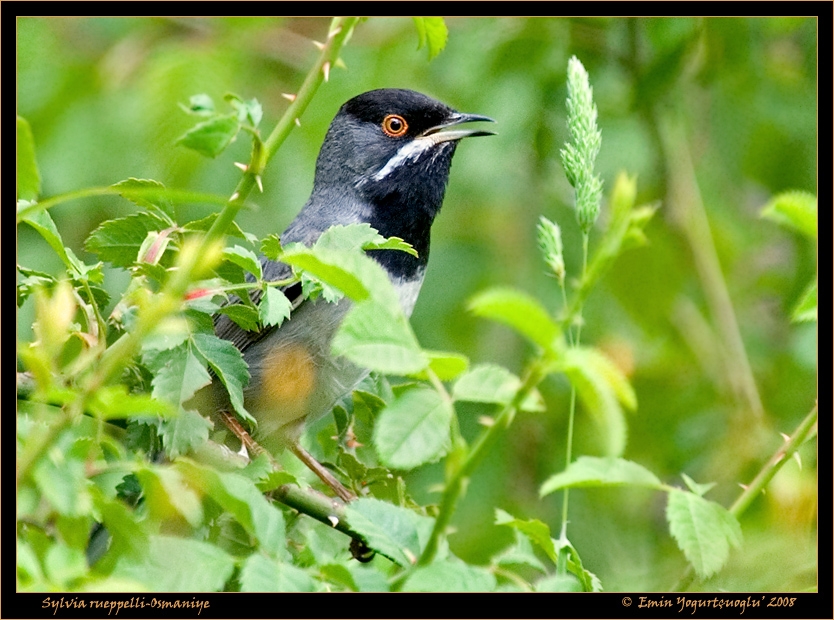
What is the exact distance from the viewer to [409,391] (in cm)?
180

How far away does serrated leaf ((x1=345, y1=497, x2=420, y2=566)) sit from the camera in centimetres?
206

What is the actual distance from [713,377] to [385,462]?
5.13 metres

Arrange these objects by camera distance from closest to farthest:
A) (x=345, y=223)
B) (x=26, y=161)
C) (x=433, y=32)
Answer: (x=26, y=161) < (x=433, y=32) < (x=345, y=223)

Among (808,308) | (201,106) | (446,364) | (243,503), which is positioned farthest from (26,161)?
(808,308)

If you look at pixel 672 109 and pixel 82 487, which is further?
pixel 672 109

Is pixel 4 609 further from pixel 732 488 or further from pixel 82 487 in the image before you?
pixel 732 488

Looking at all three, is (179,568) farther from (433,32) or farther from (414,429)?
(433,32)

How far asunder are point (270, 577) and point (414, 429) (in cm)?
38

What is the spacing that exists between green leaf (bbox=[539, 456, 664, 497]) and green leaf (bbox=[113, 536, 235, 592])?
2.09 ft

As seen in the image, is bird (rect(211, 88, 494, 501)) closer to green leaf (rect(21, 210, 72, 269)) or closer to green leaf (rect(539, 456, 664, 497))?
green leaf (rect(21, 210, 72, 269))

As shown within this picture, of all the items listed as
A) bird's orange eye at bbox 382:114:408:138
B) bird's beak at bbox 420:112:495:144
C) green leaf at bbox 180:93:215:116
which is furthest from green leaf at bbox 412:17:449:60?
bird's orange eye at bbox 382:114:408:138

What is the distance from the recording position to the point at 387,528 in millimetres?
2115

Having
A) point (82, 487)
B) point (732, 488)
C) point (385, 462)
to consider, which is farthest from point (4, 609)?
point (732, 488)

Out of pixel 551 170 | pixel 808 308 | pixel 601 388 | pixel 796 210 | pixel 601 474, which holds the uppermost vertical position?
pixel 796 210
